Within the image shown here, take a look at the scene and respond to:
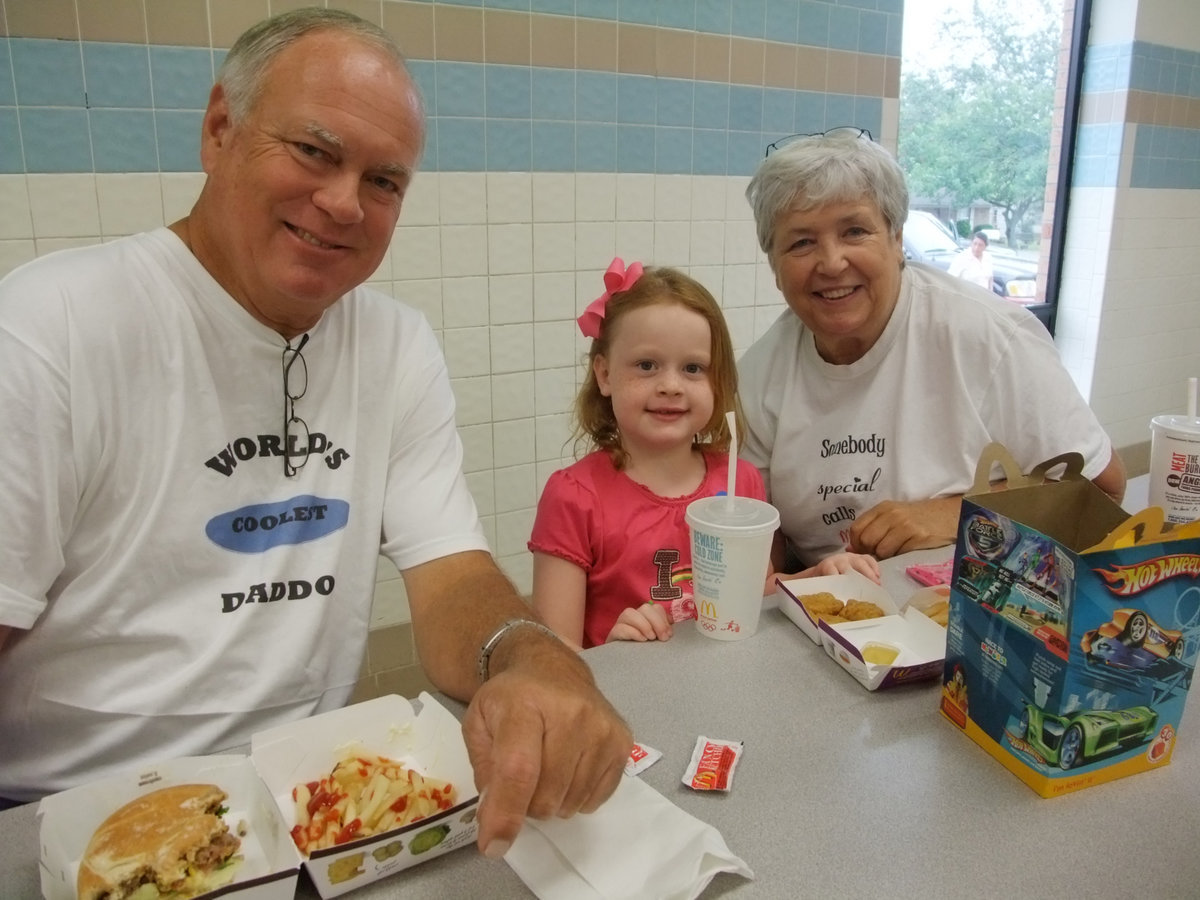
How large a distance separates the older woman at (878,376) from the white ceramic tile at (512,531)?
3.61 ft

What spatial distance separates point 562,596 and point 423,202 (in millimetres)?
1334

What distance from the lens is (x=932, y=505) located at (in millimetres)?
1691

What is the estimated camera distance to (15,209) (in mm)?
1976

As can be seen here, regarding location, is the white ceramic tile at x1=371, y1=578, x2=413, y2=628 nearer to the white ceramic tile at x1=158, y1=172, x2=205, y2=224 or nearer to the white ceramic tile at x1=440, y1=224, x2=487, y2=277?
the white ceramic tile at x1=440, y1=224, x2=487, y2=277

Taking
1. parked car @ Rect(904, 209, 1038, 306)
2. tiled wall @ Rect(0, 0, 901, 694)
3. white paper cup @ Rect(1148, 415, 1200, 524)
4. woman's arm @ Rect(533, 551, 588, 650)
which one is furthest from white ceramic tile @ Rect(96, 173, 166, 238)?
parked car @ Rect(904, 209, 1038, 306)

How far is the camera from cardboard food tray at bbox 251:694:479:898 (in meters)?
0.76

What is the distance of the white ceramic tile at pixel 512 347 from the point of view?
264 centimetres

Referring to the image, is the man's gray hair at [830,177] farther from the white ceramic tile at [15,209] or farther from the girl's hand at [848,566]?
the white ceramic tile at [15,209]

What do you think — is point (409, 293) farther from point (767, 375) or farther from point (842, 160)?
point (842, 160)

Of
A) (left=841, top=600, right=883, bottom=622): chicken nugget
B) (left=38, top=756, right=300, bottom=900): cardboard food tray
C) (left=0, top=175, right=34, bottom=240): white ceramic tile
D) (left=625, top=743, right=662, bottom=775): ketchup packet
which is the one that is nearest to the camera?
(left=38, top=756, right=300, bottom=900): cardboard food tray

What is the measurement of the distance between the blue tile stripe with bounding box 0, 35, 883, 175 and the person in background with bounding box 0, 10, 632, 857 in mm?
1030

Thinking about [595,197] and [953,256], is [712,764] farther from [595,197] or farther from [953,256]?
[953,256]

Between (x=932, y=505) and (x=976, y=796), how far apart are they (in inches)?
33.1

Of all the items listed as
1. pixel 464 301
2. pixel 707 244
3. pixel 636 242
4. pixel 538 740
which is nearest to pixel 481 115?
pixel 464 301
